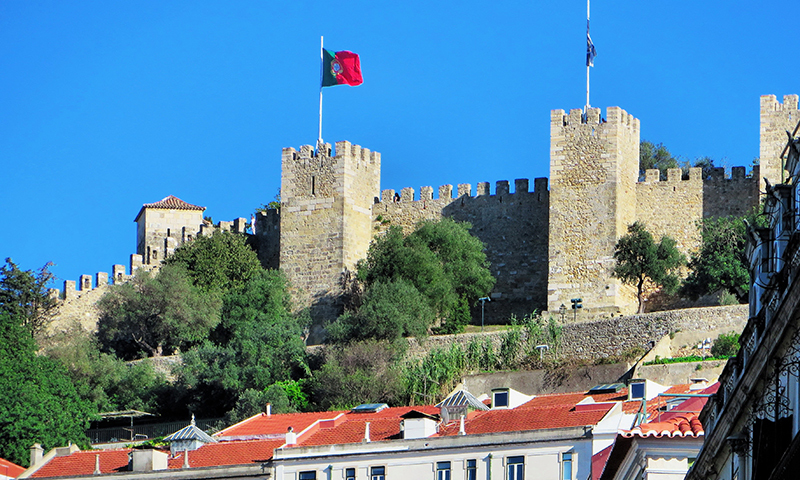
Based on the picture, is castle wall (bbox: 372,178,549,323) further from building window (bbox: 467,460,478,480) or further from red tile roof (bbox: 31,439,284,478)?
building window (bbox: 467,460,478,480)

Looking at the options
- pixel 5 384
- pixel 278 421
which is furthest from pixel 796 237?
pixel 5 384

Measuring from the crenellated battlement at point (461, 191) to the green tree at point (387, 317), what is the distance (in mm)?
5394

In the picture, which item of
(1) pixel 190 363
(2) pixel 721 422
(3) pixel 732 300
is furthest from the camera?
(1) pixel 190 363

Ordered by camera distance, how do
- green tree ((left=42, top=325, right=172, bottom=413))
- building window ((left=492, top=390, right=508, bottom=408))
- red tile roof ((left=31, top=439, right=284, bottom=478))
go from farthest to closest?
green tree ((left=42, top=325, right=172, bottom=413)) < building window ((left=492, top=390, right=508, bottom=408)) < red tile roof ((left=31, top=439, right=284, bottom=478))

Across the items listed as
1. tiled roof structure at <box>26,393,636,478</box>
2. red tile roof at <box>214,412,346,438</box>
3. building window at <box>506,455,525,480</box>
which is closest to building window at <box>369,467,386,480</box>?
tiled roof structure at <box>26,393,636,478</box>

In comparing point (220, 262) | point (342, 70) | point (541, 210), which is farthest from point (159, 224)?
point (541, 210)

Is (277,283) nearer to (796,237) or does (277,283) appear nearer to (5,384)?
(5,384)

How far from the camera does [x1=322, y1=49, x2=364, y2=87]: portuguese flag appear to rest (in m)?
55.4

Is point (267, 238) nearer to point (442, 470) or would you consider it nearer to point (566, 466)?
point (442, 470)

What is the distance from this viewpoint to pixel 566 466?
28453mm

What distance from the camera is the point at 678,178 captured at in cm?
5078

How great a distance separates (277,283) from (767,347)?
40797 millimetres

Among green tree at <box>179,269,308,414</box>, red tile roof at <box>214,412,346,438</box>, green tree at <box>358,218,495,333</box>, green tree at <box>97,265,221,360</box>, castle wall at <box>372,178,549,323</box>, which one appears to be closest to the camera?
red tile roof at <box>214,412,346,438</box>

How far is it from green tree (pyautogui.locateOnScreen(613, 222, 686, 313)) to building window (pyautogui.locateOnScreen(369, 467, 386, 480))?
1933 cm
